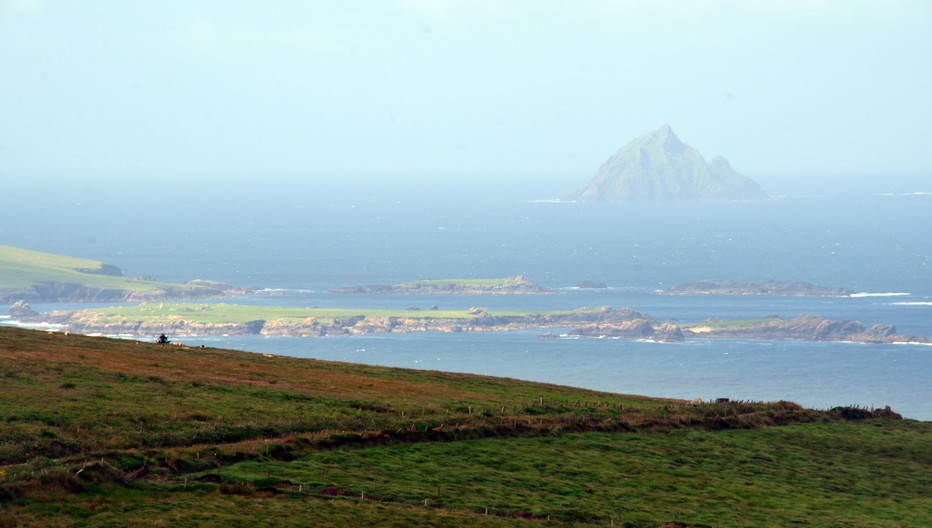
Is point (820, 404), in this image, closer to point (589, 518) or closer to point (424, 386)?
point (424, 386)

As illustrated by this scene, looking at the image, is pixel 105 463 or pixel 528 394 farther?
pixel 528 394

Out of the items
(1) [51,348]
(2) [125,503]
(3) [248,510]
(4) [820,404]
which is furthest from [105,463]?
(4) [820,404]

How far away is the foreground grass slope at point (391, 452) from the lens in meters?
48.5

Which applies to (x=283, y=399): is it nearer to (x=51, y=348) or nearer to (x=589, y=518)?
(x=51, y=348)

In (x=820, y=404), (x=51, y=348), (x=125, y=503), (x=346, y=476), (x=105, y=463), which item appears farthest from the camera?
(x=820, y=404)

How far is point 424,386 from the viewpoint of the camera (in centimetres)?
8194

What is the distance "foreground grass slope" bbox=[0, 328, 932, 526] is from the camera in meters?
48.5

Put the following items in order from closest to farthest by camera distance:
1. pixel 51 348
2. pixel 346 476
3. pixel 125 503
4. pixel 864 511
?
pixel 125 503, pixel 346 476, pixel 864 511, pixel 51 348

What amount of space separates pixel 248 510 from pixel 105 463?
676 cm

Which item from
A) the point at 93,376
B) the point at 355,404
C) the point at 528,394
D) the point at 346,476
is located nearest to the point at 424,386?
the point at 528,394

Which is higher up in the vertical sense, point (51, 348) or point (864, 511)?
point (51, 348)

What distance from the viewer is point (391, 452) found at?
60125mm

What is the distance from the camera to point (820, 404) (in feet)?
640

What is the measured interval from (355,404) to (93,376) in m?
14.3
